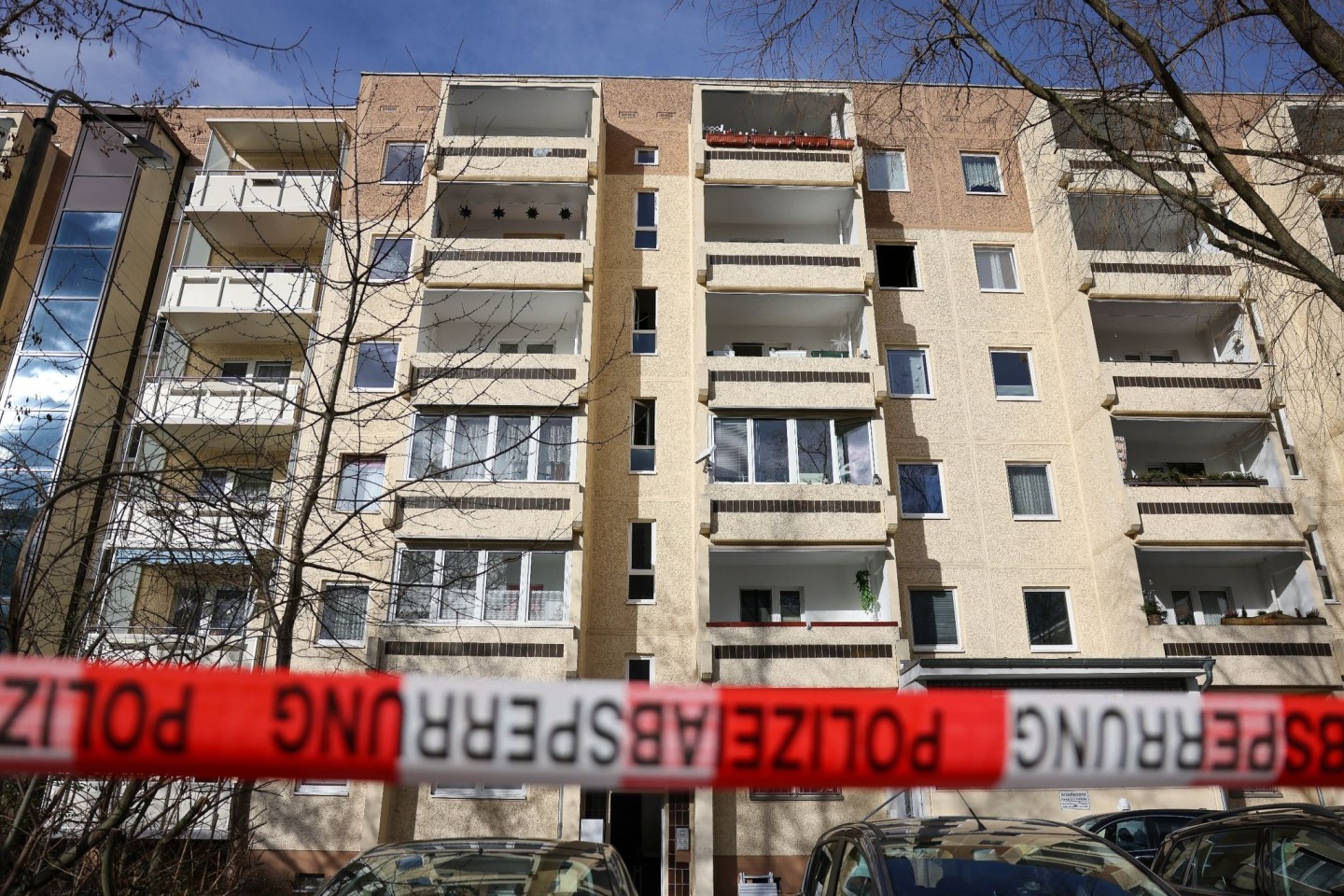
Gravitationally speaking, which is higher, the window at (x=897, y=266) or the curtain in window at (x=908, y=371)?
the window at (x=897, y=266)

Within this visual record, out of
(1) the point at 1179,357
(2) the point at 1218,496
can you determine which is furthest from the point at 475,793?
(1) the point at 1179,357

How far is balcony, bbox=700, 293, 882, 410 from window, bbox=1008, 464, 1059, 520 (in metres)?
4.01

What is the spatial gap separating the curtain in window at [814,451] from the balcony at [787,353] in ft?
1.60

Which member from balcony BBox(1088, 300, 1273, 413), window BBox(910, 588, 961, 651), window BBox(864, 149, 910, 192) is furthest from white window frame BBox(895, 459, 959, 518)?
window BBox(864, 149, 910, 192)

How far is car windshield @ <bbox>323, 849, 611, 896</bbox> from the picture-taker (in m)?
4.75

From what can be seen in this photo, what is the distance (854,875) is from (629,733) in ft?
12.0

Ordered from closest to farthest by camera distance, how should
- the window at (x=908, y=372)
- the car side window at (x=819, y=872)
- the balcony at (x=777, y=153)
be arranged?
the car side window at (x=819, y=872), the window at (x=908, y=372), the balcony at (x=777, y=153)

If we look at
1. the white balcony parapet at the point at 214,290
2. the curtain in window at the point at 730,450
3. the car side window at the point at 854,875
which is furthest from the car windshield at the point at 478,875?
the white balcony parapet at the point at 214,290

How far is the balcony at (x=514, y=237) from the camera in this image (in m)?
21.3

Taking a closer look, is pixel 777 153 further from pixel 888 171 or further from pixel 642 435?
pixel 642 435

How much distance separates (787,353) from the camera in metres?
21.4

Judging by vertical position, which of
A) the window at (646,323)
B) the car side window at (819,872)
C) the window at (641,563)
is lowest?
the car side window at (819,872)

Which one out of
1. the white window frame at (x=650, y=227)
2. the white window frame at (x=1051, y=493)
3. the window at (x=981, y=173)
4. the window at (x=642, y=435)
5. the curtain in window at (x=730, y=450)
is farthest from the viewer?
the window at (x=981, y=173)

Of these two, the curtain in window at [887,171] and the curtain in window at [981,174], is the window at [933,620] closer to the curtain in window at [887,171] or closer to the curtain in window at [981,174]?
the curtain in window at [887,171]
